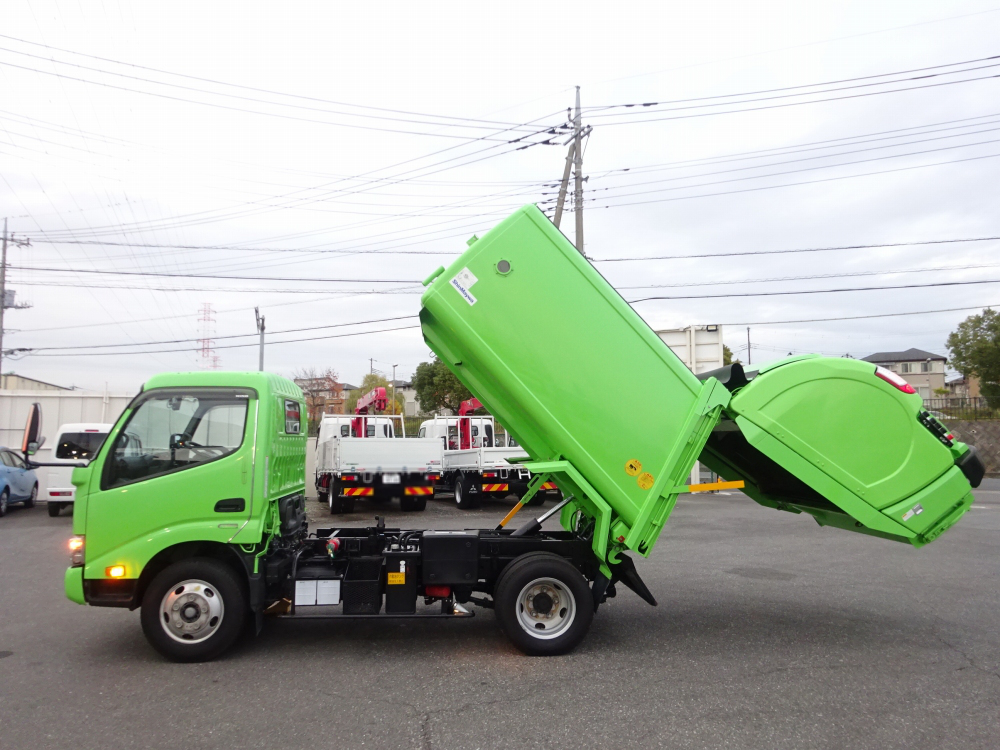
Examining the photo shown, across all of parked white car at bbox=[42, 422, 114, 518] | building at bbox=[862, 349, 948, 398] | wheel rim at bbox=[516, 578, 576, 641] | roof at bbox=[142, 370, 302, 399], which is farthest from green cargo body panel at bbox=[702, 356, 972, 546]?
building at bbox=[862, 349, 948, 398]

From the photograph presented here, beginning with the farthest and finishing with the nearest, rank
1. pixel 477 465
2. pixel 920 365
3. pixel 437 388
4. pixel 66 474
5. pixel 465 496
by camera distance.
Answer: pixel 920 365 < pixel 437 388 < pixel 465 496 < pixel 477 465 < pixel 66 474

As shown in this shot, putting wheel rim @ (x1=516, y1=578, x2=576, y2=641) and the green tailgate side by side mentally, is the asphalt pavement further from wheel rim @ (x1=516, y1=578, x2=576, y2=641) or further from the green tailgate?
the green tailgate

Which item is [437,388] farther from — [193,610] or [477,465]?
[193,610]

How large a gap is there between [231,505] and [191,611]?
0.87 meters

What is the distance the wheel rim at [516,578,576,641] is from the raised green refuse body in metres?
0.48

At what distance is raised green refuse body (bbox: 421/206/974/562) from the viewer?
18.5 feet

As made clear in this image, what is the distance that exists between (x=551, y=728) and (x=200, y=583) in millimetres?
2941

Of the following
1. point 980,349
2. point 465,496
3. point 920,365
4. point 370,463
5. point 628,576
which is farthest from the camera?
point 920,365

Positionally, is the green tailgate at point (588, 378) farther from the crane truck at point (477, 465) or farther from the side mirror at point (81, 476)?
the crane truck at point (477, 465)

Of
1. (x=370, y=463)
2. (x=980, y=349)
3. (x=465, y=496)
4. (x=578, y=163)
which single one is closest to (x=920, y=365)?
(x=980, y=349)

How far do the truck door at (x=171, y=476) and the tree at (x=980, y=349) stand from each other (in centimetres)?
4049

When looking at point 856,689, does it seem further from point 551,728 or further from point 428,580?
point 428,580

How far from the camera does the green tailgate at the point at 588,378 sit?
564 centimetres

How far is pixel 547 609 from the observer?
5.88 metres
